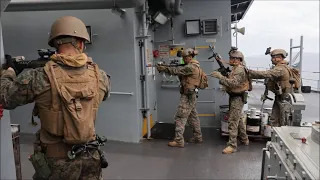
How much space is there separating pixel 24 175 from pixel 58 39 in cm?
260

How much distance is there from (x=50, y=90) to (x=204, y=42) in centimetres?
Answer: 454

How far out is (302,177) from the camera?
1.50m

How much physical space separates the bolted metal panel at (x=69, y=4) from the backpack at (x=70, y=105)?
2546mm

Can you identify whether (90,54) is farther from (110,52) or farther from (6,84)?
Answer: (6,84)

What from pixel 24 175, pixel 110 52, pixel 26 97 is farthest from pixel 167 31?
pixel 26 97

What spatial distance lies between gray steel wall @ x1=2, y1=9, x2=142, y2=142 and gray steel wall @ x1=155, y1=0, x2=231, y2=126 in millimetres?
1335

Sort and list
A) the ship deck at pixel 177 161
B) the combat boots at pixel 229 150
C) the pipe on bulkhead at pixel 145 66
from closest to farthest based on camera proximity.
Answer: the ship deck at pixel 177 161, the combat boots at pixel 229 150, the pipe on bulkhead at pixel 145 66

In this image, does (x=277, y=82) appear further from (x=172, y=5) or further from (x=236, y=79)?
(x=172, y=5)

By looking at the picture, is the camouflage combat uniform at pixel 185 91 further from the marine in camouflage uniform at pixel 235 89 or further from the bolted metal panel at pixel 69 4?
the bolted metal panel at pixel 69 4

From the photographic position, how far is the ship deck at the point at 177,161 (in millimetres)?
3705

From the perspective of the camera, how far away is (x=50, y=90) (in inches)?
71.6

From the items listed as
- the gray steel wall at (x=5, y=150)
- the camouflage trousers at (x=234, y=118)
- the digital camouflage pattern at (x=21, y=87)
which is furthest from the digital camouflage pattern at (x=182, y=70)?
the gray steel wall at (x=5, y=150)

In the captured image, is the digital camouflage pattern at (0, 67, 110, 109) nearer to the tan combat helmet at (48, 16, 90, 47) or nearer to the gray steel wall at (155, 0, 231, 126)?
the tan combat helmet at (48, 16, 90, 47)

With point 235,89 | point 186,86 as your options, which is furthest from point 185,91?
point 235,89
